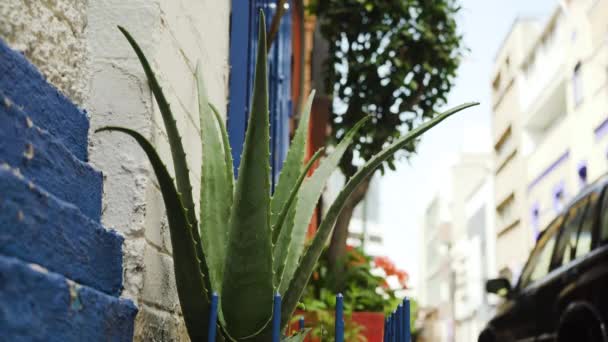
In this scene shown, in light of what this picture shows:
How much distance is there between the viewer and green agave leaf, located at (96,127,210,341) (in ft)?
4.95

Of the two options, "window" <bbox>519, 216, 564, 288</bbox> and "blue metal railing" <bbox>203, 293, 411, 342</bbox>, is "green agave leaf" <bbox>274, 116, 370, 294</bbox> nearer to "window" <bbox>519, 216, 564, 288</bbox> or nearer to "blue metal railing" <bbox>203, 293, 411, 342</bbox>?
"blue metal railing" <bbox>203, 293, 411, 342</bbox>

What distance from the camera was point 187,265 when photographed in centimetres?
157

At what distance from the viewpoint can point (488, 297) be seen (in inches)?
1576

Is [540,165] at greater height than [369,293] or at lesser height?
greater

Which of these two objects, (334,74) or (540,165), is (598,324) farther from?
(540,165)

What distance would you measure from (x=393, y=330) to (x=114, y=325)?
0.68 metres

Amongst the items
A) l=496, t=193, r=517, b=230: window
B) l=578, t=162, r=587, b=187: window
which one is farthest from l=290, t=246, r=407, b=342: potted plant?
l=496, t=193, r=517, b=230: window

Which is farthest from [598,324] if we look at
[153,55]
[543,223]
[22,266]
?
[543,223]

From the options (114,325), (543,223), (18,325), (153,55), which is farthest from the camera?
(543,223)

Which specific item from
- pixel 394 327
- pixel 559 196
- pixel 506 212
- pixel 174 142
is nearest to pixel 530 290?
pixel 394 327

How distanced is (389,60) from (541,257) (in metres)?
2.46

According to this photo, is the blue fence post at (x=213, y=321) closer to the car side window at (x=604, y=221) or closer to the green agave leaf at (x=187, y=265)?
the green agave leaf at (x=187, y=265)

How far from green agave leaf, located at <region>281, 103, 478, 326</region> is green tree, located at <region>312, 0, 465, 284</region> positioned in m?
5.45

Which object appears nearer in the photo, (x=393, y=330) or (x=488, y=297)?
(x=393, y=330)
